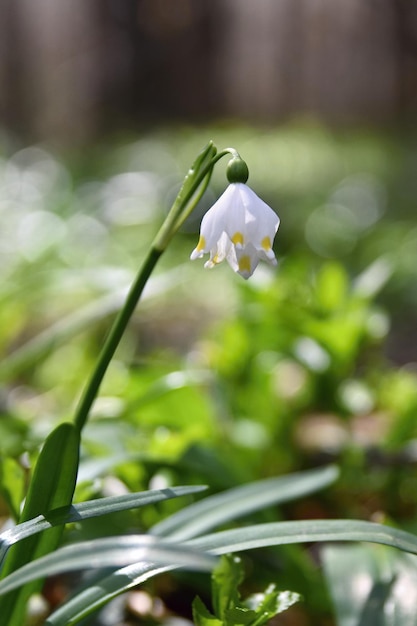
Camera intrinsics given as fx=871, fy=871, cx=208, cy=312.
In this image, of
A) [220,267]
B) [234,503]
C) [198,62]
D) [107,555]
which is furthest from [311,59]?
[107,555]

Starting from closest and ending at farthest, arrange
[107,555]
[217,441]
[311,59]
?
[107,555] < [217,441] < [311,59]

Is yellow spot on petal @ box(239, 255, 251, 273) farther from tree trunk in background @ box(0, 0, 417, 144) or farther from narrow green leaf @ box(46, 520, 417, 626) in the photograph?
tree trunk in background @ box(0, 0, 417, 144)

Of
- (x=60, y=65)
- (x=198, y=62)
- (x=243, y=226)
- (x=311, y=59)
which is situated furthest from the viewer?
(x=198, y=62)

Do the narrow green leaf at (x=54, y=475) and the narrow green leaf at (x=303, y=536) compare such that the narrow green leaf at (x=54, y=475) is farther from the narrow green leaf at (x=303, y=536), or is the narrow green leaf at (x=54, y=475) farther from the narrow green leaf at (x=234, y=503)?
the narrow green leaf at (x=234, y=503)

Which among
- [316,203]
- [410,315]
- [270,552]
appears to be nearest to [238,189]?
[270,552]

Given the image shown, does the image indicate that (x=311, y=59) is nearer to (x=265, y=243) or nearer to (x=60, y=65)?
(x=60, y=65)

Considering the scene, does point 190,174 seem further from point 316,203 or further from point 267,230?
point 316,203
